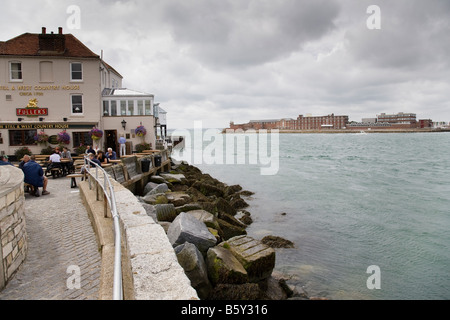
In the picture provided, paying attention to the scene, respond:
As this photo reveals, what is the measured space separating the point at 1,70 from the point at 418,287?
104ft

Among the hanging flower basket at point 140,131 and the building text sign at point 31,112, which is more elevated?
the building text sign at point 31,112

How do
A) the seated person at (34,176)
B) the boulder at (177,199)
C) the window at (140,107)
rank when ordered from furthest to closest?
the window at (140,107) → the boulder at (177,199) → the seated person at (34,176)

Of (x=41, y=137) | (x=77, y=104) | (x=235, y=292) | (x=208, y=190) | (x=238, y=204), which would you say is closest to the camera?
(x=235, y=292)

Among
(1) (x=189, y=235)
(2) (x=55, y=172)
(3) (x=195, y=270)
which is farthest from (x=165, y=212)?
Answer: (2) (x=55, y=172)

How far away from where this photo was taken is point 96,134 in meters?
26.0

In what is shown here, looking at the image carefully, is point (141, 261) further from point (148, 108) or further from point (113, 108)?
point (113, 108)

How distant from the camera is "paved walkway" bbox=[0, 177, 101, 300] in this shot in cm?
512

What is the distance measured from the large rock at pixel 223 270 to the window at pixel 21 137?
25.4 metres

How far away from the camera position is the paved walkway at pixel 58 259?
5.12m

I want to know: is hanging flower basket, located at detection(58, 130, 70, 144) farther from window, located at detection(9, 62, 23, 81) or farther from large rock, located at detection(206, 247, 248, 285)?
large rock, located at detection(206, 247, 248, 285)

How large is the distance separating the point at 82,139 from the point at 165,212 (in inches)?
778

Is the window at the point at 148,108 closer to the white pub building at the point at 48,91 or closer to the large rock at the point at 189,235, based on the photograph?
the white pub building at the point at 48,91

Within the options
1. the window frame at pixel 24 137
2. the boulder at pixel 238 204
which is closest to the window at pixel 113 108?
the window frame at pixel 24 137

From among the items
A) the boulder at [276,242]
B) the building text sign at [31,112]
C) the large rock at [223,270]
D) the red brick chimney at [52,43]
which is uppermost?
the red brick chimney at [52,43]
